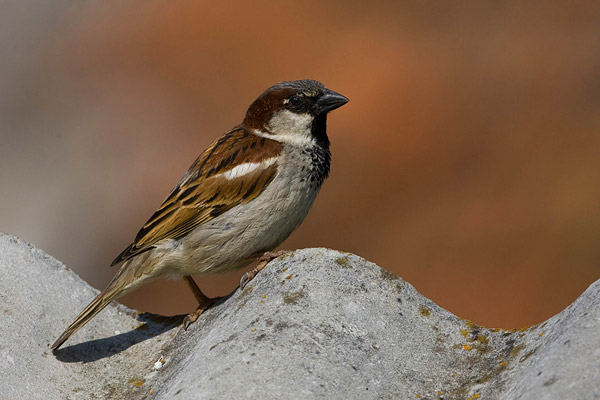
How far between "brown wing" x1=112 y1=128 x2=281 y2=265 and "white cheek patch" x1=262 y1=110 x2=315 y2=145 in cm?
11

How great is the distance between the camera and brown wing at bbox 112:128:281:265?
175 inches

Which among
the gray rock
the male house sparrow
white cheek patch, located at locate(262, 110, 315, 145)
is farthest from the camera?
white cheek patch, located at locate(262, 110, 315, 145)

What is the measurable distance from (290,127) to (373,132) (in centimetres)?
810

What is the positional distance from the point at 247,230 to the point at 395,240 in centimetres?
790

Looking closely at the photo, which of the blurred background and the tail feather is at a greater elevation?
the blurred background

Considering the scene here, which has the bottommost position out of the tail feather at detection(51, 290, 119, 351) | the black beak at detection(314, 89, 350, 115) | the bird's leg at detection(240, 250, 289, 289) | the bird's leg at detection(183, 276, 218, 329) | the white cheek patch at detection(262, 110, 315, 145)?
the tail feather at detection(51, 290, 119, 351)

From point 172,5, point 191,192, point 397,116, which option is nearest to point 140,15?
point 172,5

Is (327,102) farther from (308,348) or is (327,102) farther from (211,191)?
(308,348)

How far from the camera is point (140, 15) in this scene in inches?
634

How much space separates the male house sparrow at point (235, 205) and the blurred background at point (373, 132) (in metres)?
6.45

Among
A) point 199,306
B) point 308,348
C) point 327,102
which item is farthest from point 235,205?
point 308,348

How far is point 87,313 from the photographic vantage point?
3.96 m

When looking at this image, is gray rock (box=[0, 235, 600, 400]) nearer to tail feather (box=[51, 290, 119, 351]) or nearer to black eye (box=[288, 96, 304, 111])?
tail feather (box=[51, 290, 119, 351])

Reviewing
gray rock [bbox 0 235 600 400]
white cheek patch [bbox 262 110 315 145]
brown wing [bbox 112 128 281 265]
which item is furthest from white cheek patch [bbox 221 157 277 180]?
gray rock [bbox 0 235 600 400]
